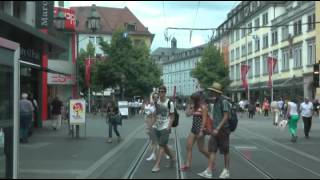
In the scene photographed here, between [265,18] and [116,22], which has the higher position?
[116,22]

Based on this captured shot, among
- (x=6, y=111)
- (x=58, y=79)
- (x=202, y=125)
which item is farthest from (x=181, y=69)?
(x=6, y=111)

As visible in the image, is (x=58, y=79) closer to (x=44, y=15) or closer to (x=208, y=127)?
(x=44, y=15)

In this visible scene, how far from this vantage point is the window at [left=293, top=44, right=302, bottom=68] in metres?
65.6

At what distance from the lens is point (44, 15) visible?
3259 centimetres

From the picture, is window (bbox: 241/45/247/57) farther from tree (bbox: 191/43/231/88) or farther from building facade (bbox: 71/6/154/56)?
building facade (bbox: 71/6/154/56)

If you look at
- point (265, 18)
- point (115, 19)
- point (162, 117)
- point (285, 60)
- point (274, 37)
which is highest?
point (115, 19)

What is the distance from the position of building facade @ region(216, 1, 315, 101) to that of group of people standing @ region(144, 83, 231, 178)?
3578 cm

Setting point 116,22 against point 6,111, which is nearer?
point 6,111

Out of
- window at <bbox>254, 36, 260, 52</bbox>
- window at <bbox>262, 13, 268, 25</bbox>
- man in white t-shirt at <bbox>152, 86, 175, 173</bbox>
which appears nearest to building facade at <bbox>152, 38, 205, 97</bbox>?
window at <bbox>254, 36, 260, 52</bbox>

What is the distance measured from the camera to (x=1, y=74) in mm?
10125

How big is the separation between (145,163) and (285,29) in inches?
2308

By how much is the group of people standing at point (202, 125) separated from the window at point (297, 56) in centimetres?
5320

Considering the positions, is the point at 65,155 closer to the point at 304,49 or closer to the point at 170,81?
the point at 304,49

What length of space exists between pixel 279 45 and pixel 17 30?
56.5m
